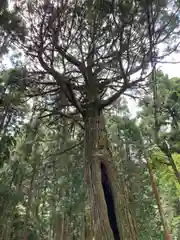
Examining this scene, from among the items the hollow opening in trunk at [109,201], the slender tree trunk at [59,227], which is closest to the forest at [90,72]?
the hollow opening in trunk at [109,201]

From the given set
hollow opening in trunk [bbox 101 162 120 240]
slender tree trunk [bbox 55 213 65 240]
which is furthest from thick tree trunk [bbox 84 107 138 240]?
slender tree trunk [bbox 55 213 65 240]

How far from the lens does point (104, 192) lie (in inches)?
115

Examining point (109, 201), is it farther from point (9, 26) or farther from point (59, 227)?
point (59, 227)

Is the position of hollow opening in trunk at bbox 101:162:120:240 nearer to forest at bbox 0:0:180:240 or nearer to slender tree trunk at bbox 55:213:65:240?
forest at bbox 0:0:180:240

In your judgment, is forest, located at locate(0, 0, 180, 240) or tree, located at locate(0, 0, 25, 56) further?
tree, located at locate(0, 0, 25, 56)

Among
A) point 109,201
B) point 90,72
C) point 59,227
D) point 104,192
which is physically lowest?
point 109,201

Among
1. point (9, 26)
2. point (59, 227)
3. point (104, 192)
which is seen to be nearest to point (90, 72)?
point (9, 26)

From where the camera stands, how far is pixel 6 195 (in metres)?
6.73

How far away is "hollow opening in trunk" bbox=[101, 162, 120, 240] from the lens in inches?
105

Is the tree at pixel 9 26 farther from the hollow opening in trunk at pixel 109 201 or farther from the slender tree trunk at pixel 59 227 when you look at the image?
the slender tree trunk at pixel 59 227

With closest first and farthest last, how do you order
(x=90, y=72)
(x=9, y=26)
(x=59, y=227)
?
(x=9, y=26), (x=90, y=72), (x=59, y=227)

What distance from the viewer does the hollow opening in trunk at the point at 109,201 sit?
8.76ft

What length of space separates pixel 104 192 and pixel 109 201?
12 centimetres

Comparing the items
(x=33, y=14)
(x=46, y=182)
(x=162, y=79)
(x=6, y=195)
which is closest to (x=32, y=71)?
(x=33, y=14)
